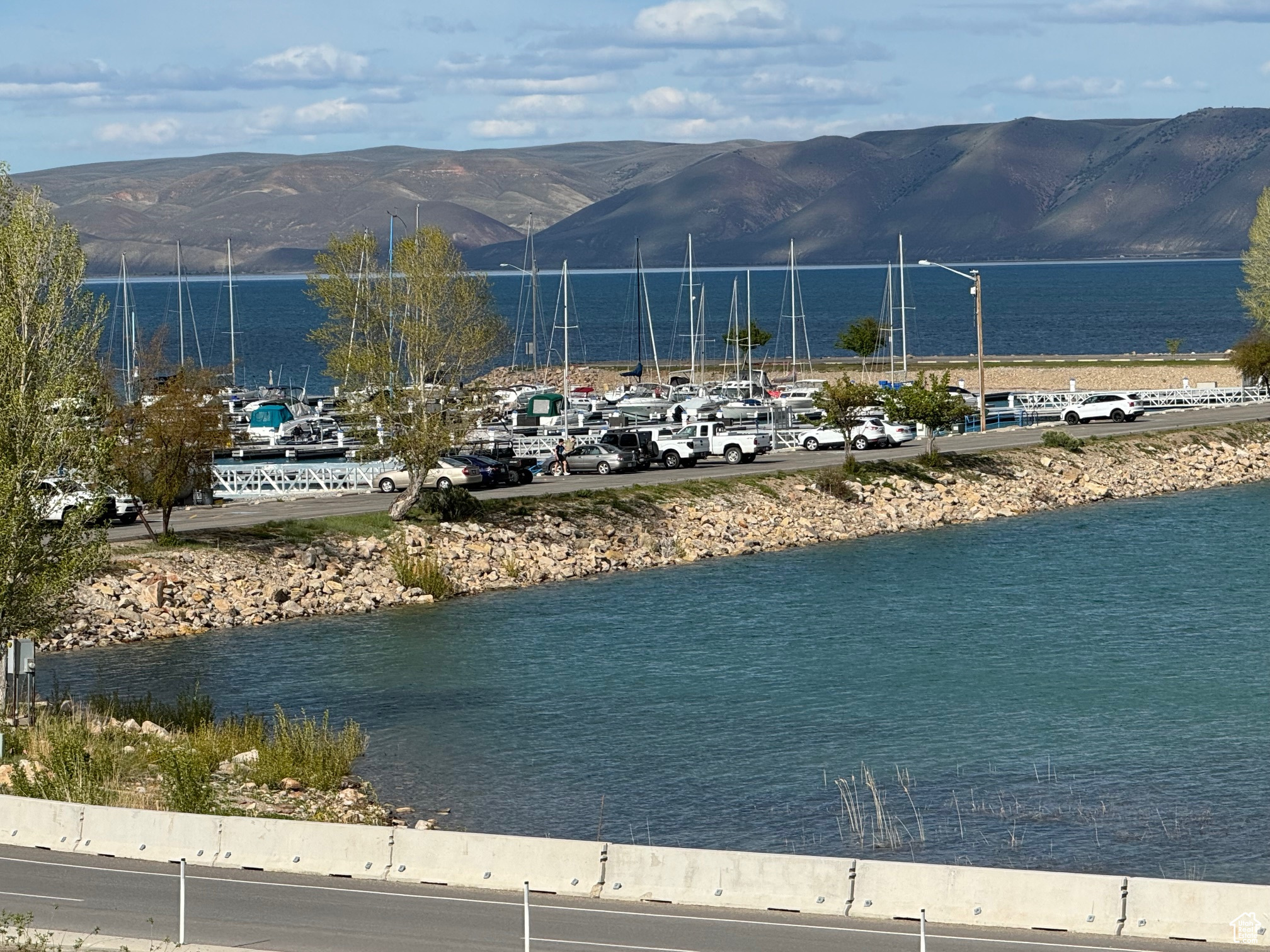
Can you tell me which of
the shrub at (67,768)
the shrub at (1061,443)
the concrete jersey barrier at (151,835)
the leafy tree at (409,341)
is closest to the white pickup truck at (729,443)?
the shrub at (1061,443)

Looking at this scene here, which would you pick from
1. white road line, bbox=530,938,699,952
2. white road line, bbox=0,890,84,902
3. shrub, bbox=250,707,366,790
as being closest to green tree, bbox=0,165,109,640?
shrub, bbox=250,707,366,790

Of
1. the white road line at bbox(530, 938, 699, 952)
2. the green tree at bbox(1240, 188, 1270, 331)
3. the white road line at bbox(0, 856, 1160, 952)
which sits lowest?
the white road line at bbox(0, 856, 1160, 952)

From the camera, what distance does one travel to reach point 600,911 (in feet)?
64.5

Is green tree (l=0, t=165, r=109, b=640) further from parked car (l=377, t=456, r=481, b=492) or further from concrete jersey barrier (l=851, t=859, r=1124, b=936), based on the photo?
parked car (l=377, t=456, r=481, b=492)

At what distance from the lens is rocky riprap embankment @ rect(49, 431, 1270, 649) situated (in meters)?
47.1

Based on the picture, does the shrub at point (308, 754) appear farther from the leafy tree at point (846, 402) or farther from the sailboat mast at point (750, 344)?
the sailboat mast at point (750, 344)

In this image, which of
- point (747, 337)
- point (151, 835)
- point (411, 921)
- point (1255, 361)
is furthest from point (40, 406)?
point (747, 337)

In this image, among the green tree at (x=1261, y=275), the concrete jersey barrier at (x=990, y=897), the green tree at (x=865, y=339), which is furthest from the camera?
the green tree at (x=865, y=339)

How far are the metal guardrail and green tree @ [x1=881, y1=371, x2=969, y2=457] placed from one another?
802 inches

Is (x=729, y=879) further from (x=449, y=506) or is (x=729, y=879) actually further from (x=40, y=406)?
(x=449, y=506)

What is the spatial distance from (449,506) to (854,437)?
1022 inches

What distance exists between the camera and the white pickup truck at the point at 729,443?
72.4 meters

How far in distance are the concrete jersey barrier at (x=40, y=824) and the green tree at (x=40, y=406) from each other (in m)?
7.52

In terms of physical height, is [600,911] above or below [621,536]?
above
